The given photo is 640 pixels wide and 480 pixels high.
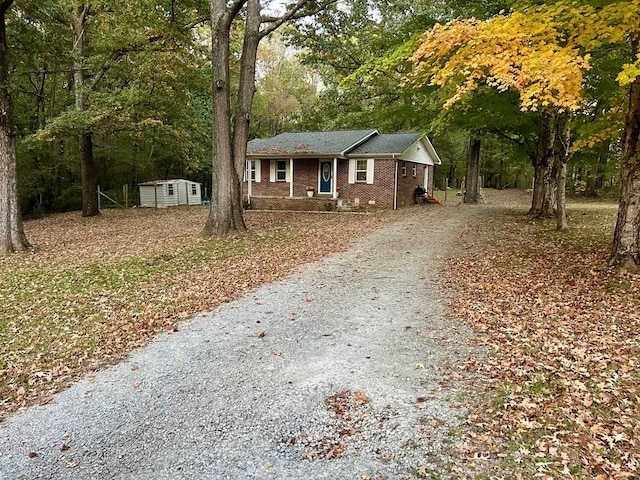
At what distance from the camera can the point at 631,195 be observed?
6.89 meters

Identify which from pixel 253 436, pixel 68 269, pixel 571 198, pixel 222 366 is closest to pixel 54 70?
pixel 68 269

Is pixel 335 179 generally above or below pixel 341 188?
above

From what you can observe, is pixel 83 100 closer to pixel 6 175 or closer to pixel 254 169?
pixel 254 169

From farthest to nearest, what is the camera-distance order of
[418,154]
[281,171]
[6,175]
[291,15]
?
[418,154], [281,171], [291,15], [6,175]

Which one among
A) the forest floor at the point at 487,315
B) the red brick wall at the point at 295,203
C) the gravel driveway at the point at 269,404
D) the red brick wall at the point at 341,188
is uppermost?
the red brick wall at the point at 341,188

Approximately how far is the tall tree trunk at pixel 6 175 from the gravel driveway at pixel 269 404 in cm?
802

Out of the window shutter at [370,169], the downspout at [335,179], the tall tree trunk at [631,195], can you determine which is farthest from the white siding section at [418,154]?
the tall tree trunk at [631,195]

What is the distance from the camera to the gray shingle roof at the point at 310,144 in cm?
2097

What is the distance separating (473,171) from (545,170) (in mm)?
9086

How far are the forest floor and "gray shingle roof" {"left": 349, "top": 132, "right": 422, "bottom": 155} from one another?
8.52 metres

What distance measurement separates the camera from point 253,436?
11.1 ft

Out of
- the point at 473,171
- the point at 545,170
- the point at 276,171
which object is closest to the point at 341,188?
the point at 276,171

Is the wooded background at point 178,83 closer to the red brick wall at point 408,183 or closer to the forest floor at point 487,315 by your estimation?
the forest floor at point 487,315

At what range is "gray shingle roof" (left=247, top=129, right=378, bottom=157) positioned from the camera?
2097 cm
